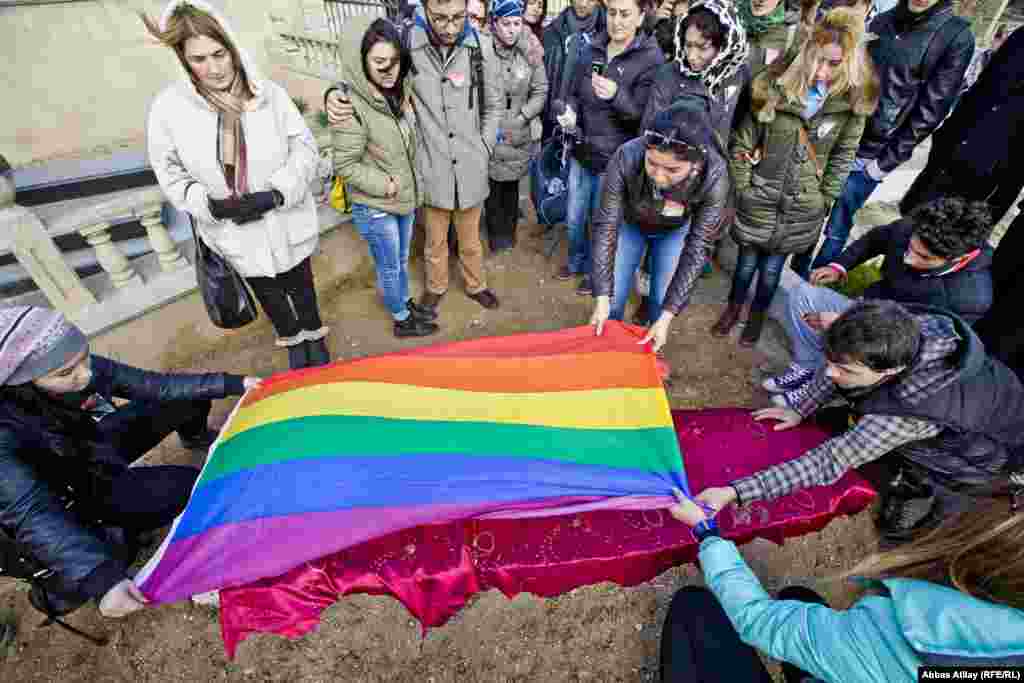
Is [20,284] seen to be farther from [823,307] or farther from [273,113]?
[823,307]

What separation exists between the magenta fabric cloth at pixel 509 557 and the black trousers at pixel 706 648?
0.21m

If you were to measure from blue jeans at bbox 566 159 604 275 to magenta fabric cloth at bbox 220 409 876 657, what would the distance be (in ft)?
7.71

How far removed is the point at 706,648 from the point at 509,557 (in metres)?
0.74

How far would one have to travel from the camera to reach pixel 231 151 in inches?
93.4

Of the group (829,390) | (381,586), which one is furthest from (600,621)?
(829,390)

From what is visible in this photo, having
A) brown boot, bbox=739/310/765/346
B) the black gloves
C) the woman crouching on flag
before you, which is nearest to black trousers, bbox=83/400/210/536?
the black gloves

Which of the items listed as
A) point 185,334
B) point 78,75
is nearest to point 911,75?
point 185,334

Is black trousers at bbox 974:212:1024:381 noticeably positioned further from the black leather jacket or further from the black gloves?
the black gloves

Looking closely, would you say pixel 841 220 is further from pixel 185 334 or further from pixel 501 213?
pixel 185 334

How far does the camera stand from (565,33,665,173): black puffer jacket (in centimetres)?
318

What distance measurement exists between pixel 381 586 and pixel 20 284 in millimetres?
3979

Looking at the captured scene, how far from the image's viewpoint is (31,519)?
63.7 inches

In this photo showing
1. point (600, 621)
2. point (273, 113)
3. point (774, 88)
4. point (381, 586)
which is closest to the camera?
point (381, 586)

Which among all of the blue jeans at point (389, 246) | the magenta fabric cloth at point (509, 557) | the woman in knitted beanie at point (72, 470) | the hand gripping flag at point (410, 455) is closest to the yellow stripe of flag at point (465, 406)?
the hand gripping flag at point (410, 455)
